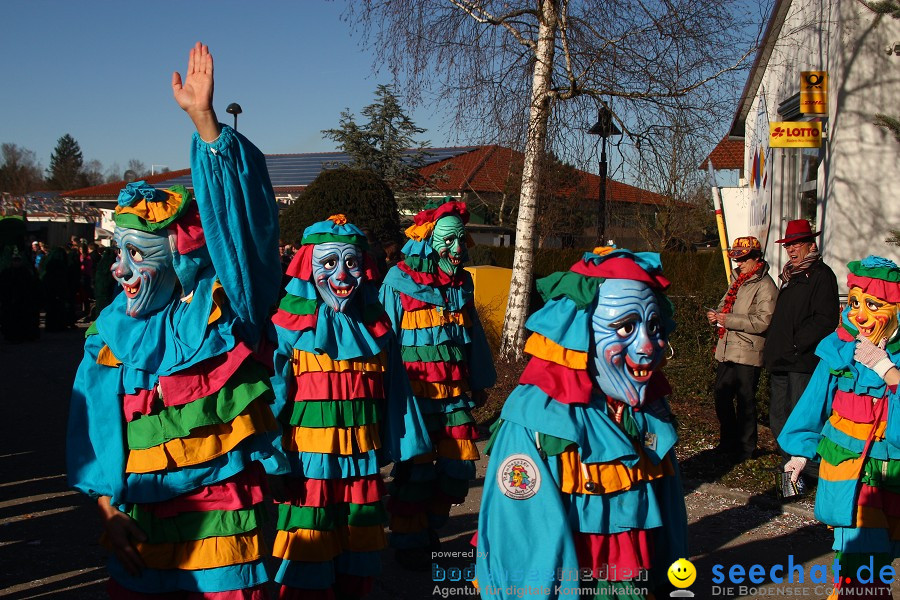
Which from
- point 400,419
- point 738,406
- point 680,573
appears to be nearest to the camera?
point 680,573

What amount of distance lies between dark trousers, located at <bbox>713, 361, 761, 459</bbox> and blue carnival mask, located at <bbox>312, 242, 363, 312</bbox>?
14.5ft

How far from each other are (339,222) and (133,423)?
2253 mm

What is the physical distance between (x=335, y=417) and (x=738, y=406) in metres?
4.69

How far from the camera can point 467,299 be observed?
20.4ft

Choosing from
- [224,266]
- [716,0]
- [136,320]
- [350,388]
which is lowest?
[350,388]

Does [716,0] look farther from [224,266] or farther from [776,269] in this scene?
[224,266]

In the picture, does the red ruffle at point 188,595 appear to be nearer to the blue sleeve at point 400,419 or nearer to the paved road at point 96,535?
the blue sleeve at point 400,419

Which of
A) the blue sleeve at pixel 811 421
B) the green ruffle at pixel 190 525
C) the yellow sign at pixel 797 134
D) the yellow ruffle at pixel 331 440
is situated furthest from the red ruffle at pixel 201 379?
the yellow sign at pixel 797 134

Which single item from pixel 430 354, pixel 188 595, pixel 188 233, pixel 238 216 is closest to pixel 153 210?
pixel 188 233

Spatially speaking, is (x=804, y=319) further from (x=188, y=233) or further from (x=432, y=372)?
(x=188, y=233)

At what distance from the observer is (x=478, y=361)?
628 centimetres

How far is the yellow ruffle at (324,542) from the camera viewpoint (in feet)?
14.1

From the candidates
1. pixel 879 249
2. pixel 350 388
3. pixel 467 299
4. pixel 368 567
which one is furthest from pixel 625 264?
pixel 879 249

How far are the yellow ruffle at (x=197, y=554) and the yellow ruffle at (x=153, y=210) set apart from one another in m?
1.16
